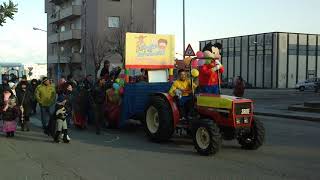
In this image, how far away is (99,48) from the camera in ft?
194

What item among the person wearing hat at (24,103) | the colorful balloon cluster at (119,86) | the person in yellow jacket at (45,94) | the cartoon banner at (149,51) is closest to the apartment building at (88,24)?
the person wearing hat at (24,103)

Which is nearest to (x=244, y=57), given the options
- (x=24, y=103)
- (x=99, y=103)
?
(x=24, y=103)

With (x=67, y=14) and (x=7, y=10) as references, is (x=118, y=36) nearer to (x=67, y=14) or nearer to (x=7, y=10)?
(x=67, y=14)

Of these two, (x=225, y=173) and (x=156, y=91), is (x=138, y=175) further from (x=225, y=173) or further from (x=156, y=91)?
(x=156, y=91)

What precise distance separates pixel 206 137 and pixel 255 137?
1.27 metres

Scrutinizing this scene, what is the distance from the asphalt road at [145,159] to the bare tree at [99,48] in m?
44.6

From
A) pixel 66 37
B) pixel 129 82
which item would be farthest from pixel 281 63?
pixel 129 82

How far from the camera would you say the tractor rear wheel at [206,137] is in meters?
10.6

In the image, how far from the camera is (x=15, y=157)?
11.0m

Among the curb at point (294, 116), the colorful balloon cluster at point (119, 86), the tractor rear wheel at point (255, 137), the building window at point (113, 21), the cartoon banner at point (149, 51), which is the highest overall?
the building window at point (113, 21)

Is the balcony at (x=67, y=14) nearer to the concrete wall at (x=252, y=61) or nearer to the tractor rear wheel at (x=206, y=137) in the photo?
the concrete wall at (x=252, y=61)

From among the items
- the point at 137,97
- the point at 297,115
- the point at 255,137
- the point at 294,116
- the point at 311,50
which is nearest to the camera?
the point at 255,137

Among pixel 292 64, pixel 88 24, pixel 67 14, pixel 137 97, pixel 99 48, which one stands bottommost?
pixel 137 97

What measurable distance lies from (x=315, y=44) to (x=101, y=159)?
220 feet
